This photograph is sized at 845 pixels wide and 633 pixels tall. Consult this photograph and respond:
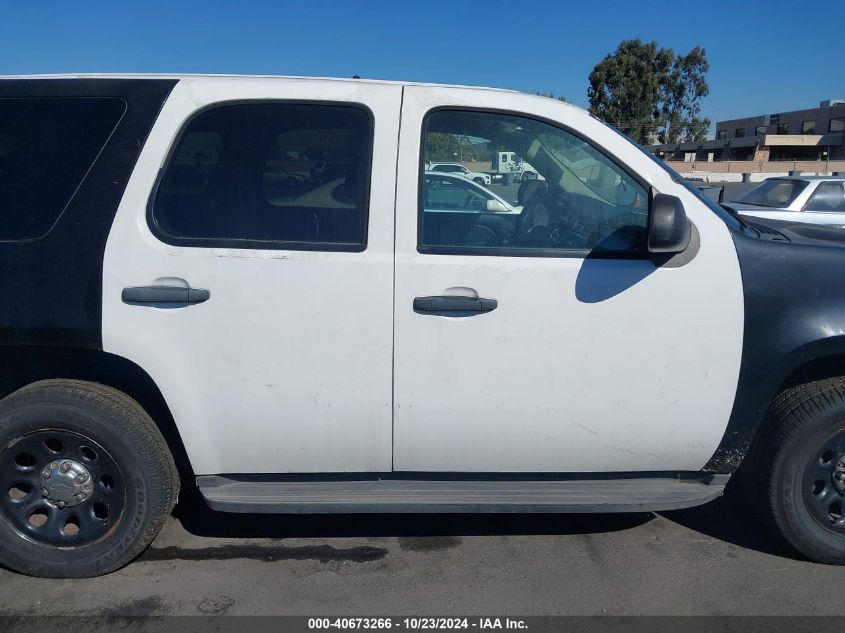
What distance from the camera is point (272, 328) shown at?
2713 mm

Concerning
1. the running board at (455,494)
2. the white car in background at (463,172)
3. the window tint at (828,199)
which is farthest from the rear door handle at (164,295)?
the window tint at (828,199)

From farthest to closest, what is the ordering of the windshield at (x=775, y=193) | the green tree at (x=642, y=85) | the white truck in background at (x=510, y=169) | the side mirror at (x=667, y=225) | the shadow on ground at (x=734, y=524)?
the green tree at (x=642, y=85) → the windshield at (x=775, y=193) → the shadow on ground at (x=734, y=524) → the white truck in background at (x=510, y=169) → the side mirror at (x=667, y=225)

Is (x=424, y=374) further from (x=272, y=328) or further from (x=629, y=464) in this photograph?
(x=629, y=464)

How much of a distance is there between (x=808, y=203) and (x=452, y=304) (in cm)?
1037

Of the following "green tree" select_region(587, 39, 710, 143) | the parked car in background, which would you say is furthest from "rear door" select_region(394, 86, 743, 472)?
"green tree" select_region(587, 39, 710, 143)

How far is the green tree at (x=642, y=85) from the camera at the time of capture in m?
54.1

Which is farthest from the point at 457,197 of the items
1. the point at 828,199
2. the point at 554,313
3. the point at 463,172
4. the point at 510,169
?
the point at 828,199

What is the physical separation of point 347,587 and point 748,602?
1.65 metres

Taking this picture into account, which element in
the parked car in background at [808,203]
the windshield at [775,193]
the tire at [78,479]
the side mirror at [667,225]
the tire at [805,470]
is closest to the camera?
the side mirror at [667,225]

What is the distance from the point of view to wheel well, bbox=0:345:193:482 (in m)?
2.78

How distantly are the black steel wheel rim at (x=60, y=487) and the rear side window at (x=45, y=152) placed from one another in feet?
2.79

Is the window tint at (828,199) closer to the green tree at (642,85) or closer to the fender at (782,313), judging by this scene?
the fender at (782,313)

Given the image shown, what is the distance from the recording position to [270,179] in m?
2.83

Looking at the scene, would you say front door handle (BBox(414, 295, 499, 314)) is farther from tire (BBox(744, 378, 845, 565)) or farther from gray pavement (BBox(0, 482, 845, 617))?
tire (BBox(744, 378, 845, 565))
